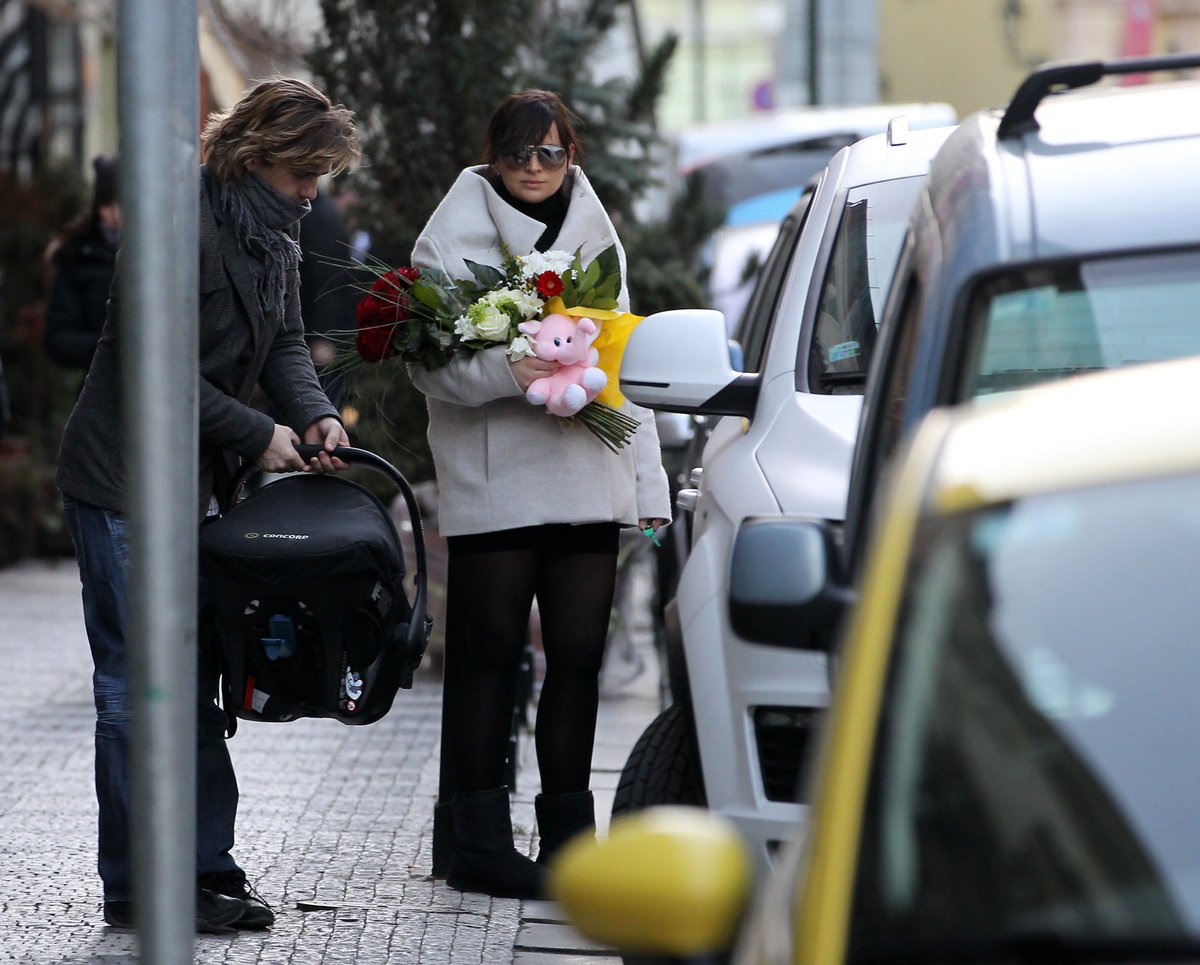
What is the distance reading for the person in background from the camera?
813 cm

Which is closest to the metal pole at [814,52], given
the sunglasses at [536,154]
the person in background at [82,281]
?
the person in background at [82,281]

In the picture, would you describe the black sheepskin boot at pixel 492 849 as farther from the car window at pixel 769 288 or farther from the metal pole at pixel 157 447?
the metal pole at pixel 157 447

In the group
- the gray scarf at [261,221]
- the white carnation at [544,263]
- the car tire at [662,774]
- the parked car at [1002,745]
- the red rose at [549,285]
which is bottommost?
the car tire at [662,774]

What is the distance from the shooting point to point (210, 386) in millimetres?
4492

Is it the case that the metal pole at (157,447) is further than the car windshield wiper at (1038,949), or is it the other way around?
the metal pole at (157,447)

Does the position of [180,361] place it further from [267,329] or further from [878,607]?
[267,329]

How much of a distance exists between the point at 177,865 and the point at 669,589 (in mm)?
3738

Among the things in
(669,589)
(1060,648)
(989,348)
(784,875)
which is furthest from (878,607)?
(669,589)

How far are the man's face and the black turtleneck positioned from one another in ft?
1.70

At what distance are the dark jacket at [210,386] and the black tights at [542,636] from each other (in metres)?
0.64

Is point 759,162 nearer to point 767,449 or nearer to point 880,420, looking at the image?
point 767,449

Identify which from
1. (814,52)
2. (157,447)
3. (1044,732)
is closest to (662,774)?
(157,447)

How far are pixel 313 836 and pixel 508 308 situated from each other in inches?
68.9

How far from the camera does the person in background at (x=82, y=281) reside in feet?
26.7
